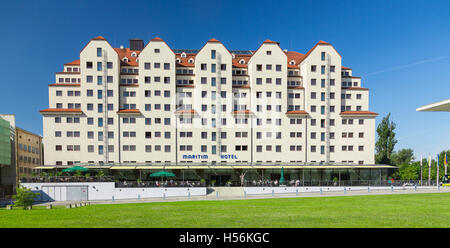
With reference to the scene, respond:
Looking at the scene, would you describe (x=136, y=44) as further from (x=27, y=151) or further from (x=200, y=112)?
(x=27, y=151)

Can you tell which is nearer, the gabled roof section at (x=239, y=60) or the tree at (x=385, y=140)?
the gabled roof section at (x=239, y=60)

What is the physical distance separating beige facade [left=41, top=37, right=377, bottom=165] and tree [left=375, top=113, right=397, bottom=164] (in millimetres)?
14117

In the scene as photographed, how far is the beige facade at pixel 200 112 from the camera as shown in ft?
191

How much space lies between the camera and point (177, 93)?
6016 centimetres

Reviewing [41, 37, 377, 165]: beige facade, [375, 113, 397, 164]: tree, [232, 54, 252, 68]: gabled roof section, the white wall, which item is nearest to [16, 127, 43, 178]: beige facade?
[41, 37, 377, 165]: beige facade

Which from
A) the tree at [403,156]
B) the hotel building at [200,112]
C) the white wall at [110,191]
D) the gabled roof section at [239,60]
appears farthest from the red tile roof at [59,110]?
the tree at [403,156]

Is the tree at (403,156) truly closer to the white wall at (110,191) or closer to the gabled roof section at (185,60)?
the gabled roof section at (185,60)

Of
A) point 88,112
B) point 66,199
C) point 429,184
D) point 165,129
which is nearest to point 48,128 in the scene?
point 88,112

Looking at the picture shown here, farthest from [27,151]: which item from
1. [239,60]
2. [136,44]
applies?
[239,60]

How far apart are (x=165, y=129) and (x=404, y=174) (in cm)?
5119

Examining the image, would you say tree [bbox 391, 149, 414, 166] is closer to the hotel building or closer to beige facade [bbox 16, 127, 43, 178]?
the hotel building

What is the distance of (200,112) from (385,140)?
147ft

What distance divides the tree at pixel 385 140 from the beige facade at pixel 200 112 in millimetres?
14117
